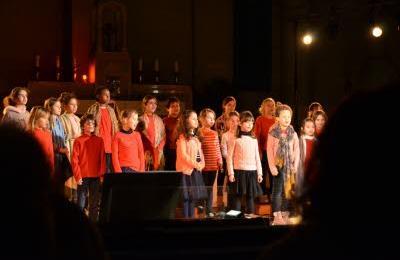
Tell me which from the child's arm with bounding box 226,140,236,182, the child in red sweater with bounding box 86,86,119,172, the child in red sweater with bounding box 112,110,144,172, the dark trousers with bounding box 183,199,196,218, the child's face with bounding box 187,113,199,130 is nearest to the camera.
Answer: the dark trousers with bounding box 183,199,196,218

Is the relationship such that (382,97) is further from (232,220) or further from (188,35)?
(188,35)

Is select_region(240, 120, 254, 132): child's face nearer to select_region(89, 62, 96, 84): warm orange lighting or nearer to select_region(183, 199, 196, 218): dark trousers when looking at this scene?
select_region(183, 199, 196, 218): dark trousers

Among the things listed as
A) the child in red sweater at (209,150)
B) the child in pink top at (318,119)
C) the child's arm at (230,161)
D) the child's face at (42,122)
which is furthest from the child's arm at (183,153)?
the child in pink top at (318,119)

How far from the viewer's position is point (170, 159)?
7496 mm

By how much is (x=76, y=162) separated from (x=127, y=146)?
1.73 ft

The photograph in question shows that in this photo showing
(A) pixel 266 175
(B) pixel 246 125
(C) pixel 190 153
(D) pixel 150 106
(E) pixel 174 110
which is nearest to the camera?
(C) pixel 190 153

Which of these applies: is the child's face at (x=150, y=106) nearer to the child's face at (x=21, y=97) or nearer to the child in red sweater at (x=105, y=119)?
the child in red sweater at (x=105, y=119)

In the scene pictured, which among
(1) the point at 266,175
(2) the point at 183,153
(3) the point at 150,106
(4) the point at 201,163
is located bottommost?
(1) the point at 266,175

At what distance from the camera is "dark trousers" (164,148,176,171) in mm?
7457

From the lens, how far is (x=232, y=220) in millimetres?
2193

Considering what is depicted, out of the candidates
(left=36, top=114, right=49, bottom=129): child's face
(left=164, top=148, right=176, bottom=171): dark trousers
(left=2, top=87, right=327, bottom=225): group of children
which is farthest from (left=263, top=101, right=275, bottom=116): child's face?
(left=36, top=114, right=49, bottom=129): child's face

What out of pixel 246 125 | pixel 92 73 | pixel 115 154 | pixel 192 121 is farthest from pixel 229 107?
pixel 92 73

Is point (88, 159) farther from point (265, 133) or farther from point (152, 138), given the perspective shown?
point (265, 133)

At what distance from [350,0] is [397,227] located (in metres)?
9.98
